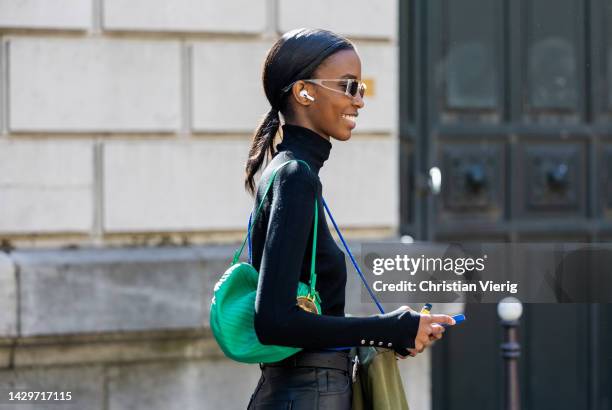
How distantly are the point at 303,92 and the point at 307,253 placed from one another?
0.43 meters

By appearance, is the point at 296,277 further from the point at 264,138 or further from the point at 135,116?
the point at 135,116

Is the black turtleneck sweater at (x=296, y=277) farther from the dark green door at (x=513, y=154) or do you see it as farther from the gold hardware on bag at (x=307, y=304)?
the dark green door at (x=513, y=154)

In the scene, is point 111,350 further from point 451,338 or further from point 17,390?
point 451,338

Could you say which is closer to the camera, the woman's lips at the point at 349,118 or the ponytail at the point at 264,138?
the woman's lips at the point at 349,118

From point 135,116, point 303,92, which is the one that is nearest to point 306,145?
point 303,92

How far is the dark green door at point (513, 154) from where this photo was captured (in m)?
7.24

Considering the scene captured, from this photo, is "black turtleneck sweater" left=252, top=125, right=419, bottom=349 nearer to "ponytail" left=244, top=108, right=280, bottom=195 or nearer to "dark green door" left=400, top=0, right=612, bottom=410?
"ponytail" left=244, top=108, right=280, bottom=195

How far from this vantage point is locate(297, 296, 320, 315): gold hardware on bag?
2898mm

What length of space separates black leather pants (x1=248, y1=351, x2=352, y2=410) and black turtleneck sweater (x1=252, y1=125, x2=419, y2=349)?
15 cm

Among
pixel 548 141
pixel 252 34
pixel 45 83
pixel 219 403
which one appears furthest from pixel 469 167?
pixel 45 83

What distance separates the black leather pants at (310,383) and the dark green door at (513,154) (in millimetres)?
4204

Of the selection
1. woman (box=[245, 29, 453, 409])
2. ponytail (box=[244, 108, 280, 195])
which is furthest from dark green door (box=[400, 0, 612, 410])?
woman (box=[245, 29, 453, 409])

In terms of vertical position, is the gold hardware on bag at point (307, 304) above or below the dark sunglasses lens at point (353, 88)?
below

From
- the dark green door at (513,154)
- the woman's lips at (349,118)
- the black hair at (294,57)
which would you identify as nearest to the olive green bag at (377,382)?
the woman's lips at (349,118)
